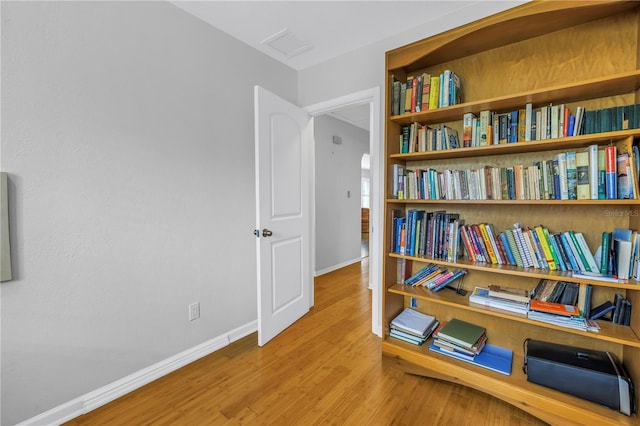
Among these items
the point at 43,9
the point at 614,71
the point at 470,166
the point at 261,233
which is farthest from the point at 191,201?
the point at 614,71

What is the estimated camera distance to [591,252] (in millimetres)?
1539

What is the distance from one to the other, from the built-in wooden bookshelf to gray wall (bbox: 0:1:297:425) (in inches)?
51.1

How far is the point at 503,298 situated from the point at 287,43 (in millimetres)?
2449

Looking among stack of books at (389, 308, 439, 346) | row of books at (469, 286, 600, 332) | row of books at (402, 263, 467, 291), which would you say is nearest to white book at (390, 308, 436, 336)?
stack of books at (389, 308, 439, 346)

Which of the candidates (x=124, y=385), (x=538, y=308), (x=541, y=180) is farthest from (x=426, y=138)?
(x=124, y=385)

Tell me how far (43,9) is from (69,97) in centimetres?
42

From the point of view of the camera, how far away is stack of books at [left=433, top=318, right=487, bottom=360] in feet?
5.63

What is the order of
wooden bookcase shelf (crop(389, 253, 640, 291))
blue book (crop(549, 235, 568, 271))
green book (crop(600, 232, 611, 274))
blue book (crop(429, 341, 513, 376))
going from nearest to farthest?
wooden bookcase shelf (crop(389, 253, 640, 291)) < green book (crop(600, 232, 611, 274)) < blue book (crop(549, 235, 568, 271)) < blue book (crop(429, 341, 513, 376))

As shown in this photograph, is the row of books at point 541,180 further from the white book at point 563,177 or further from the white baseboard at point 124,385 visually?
the white baseboard at point 124,385

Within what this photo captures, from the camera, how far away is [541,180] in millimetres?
1547

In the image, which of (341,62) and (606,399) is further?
(341,62)

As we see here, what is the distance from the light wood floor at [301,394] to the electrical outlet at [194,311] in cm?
32

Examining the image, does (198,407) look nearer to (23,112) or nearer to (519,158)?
(23,112)

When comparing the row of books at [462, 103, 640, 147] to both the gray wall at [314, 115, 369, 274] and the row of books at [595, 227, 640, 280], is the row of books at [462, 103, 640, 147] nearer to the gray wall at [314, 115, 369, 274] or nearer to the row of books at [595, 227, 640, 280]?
the row of books at [595, 227, 640, 280]
